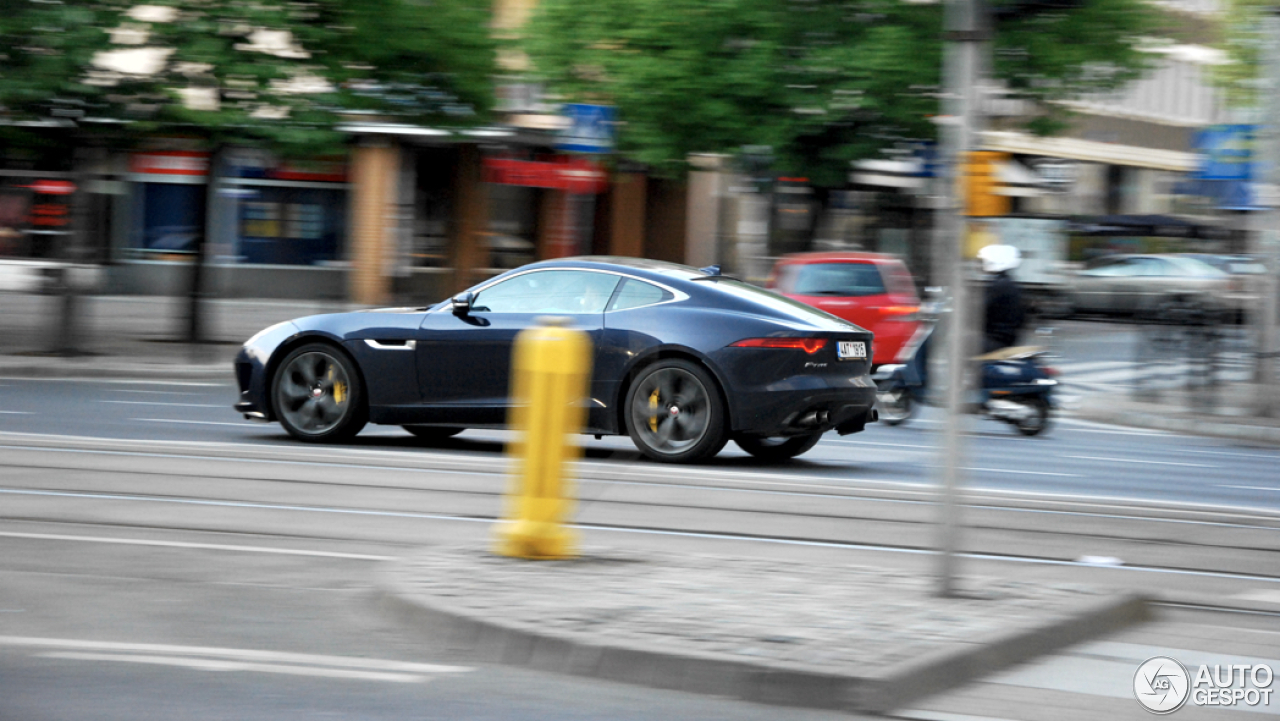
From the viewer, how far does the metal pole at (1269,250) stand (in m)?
17.5

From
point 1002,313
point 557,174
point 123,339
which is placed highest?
point 557,174

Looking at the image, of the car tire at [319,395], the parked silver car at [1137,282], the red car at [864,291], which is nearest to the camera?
the car tire at [319,395]

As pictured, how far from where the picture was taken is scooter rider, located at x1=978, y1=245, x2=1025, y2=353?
14.8 metres

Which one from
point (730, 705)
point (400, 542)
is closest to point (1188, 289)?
point (400, 542)

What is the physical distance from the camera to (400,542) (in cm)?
747

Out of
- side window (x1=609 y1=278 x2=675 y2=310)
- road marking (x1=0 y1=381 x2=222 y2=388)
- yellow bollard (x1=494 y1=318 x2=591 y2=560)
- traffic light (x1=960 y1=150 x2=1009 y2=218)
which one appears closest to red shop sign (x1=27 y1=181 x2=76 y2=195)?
road marking (x1=0 y1=381 x2=222 y2=388)

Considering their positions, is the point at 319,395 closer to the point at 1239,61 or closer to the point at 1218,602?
the point at 1218,602

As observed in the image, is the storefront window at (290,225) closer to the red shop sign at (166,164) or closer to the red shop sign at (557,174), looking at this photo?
the red shop sign at (166,164)

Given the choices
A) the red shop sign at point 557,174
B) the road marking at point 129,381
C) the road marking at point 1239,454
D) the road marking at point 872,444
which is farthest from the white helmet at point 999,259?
the road marking at point 129,381

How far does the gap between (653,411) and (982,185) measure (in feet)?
17.0

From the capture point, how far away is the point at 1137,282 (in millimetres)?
34156

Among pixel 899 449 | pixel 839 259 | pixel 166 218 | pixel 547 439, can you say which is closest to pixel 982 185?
pixel 547 439

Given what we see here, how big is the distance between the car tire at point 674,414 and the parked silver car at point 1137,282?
77.7ft

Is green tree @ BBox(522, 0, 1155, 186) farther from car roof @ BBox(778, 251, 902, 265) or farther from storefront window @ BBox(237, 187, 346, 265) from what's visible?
storefront window @ BBox(237, 187, 346, 265)
